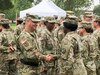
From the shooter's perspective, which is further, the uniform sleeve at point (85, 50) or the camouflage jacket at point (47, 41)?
the camouflage jacket at point (47, 41)

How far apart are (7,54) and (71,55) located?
115 inches

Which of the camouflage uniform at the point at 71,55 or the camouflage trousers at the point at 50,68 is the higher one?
the camouflage uniform at the point at 71,55

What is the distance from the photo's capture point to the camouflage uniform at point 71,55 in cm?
953

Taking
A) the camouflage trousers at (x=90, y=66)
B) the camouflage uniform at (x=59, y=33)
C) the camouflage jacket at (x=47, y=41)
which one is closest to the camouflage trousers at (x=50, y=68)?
the camouflage jacket at (x=47, y=41)

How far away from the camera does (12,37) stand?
11891 millimetres

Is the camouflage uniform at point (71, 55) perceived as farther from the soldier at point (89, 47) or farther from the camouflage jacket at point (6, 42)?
the camouflage jacket at point (6, 42)

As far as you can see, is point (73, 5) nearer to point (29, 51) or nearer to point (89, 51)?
point (89, 51)

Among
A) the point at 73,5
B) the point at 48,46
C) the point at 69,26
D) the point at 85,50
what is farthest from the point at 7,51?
the point at 73,5

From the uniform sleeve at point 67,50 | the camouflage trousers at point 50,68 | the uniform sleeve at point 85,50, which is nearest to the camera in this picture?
the uniform sleeve at point 67,50

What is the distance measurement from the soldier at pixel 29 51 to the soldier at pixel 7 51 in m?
1.74

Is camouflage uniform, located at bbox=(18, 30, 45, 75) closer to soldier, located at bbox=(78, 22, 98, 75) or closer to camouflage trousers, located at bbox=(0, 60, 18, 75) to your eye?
soldier, located at bbox=(78, 22, 98, 75)

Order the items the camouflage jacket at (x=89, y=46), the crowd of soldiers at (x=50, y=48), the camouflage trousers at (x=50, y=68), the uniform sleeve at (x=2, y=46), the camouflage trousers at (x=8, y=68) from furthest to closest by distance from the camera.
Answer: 1. the camouflage trousers at (x=8, y=68)
2. the camouflage trousers at (x=50, y=68)
3. the uniform sleeve at (x=2, y=46)
4. the camouflage jacket at (x=89, y=46)
5. the crowd of soldiers at (x=50, y=48)

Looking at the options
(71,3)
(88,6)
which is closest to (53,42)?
(71,3)

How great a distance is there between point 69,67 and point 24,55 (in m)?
1.00
